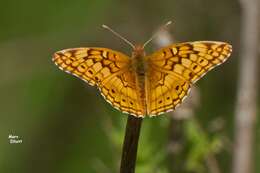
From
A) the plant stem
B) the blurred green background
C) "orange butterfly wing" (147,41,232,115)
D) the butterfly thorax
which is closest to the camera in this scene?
the plant stem

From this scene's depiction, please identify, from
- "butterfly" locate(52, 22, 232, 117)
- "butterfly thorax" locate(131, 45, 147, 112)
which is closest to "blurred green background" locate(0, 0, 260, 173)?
"butterfly thorax" locate(131, 45, 147, 112)

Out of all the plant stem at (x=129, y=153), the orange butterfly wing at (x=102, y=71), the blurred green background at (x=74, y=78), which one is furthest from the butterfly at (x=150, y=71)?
the blurred green background at (x=74, y=78)

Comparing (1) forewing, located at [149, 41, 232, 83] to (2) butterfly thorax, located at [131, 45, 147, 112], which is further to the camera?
(2) butterfly thorax, located at [131, 45, 147, 112]

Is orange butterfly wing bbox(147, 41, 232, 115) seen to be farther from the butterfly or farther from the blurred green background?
the blurred green background

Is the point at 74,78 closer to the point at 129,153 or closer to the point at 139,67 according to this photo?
the point at 139,67

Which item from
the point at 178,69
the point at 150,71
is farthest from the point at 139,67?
the point at 178,69

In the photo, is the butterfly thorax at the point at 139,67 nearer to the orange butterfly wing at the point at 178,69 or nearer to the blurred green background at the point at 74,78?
the orange butterfly wing at the point at 178,69
